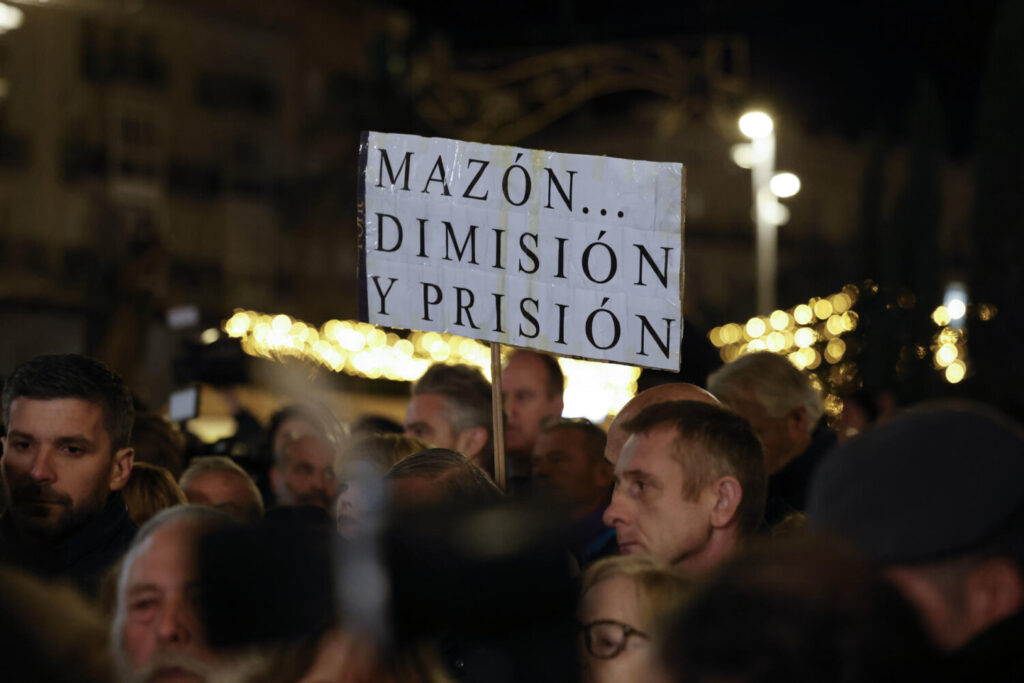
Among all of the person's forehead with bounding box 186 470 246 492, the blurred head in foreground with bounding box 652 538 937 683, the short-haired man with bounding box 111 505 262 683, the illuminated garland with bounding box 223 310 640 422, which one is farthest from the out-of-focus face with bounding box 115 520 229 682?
the illuminated garland with bounding box 223 310 640 422

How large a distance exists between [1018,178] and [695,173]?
41.7m

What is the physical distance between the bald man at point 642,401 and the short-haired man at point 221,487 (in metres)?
1.47

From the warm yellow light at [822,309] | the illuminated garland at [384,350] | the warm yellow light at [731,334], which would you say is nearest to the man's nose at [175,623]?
the illuminated garland at [384,350]

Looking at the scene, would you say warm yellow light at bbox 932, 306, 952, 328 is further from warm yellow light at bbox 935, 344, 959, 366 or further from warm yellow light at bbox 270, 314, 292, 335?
warm yellow light at bbox 270, 314, 292, 335

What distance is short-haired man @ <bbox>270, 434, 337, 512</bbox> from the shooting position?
659cm

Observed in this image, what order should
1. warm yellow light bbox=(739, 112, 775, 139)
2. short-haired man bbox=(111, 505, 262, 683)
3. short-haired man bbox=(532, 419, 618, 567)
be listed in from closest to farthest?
short-haired man bbox=(111, 505, 262, 683)
short-haired man bbox=(532, 419, 618, 567)
warm yellow light bbox=(739, 112, 775, 139)

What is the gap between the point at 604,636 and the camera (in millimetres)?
2959

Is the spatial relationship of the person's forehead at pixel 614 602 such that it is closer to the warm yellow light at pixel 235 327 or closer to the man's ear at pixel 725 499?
the man's ear at pixel 725 499

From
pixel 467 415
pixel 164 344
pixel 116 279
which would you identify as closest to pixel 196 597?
pixel 467 415

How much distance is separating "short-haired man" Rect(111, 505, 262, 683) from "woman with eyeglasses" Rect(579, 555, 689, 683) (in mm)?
745

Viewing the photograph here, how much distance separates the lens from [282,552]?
2379mm

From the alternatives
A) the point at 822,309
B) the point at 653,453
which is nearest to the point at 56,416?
the point at 653,453

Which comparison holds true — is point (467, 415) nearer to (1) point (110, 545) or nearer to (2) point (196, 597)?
(1) point (110, 545)

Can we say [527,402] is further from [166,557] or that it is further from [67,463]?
[166,557]
